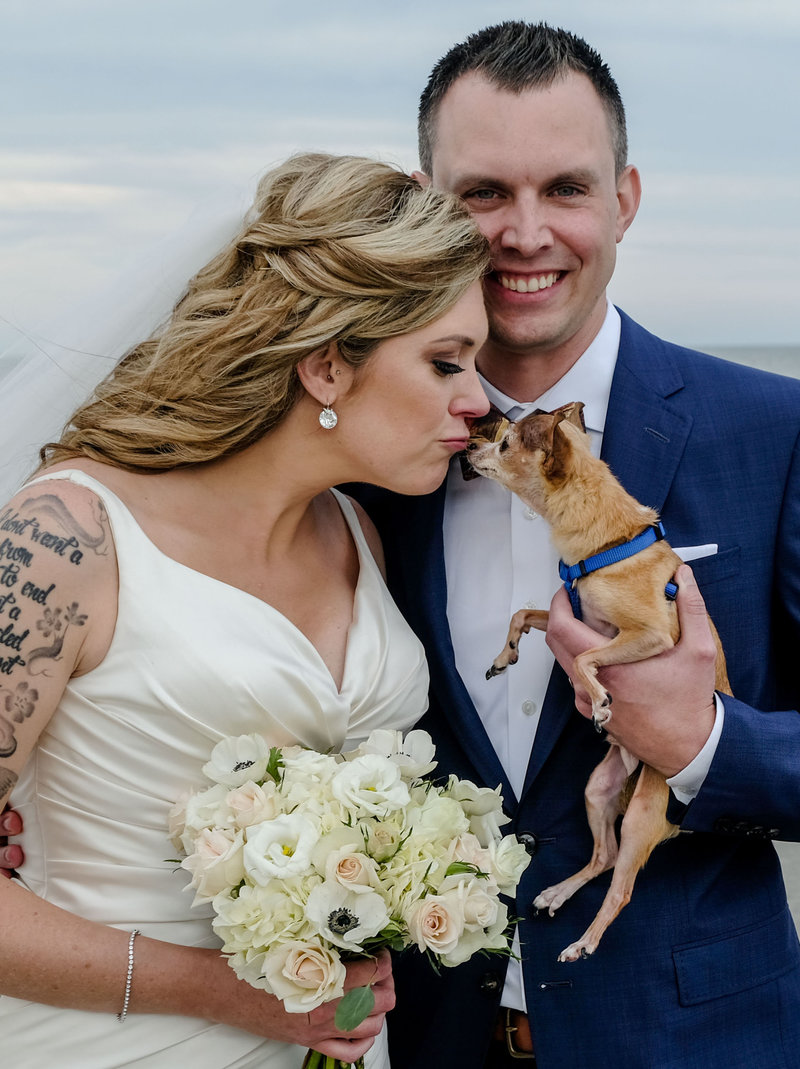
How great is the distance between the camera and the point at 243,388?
3066mm

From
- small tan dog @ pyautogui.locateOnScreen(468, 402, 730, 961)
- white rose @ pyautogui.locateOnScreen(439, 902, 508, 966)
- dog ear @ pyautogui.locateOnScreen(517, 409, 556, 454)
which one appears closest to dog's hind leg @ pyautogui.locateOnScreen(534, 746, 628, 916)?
small tan dog @ pyautogui.locateOnScreen(468, 402, 730, 961)

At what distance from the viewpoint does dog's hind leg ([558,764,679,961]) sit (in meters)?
2.90

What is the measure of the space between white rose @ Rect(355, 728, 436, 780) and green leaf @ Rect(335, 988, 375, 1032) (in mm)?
551

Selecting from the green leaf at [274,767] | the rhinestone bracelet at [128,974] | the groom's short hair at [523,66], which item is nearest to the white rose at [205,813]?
the green leaf at [274,767]

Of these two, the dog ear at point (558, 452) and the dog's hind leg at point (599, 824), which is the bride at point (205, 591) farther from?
the dog's hind leg at point (599, 824)

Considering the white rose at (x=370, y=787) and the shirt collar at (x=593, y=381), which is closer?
the white rose at (x=370, y=787)

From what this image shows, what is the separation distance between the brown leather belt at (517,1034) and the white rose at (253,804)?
1.12m

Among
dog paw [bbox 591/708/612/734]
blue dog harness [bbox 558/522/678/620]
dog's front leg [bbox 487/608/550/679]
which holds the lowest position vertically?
dog paw [bbox 591/708/612/734]

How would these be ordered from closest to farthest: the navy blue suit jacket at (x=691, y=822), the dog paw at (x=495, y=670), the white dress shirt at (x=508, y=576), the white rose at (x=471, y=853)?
1. the white rose at (x=471, y=853)
2. the navy blue suit jacket at (x=691, y=822)
3. the dog paw at (x=495, y=670)
4. the white dress shirt at (x=508, y=576)

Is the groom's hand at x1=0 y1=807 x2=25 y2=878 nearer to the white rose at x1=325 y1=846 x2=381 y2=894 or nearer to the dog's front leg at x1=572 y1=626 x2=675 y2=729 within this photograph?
the white rose at x1=325 y1=846 x2=381 y2=894

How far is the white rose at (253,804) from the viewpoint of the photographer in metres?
2.63

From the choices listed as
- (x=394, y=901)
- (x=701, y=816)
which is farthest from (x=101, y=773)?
(x=701, y=816)

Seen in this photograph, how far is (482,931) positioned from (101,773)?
1066 mm

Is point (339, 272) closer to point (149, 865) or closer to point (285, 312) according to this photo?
point (285, 312)
